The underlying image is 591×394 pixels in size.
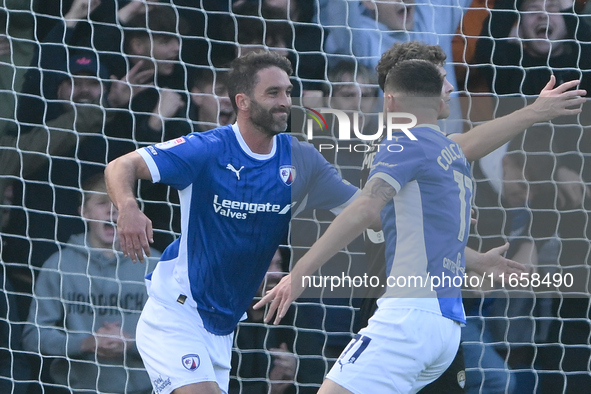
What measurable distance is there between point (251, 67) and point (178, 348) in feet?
4.19

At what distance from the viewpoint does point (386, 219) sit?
9.21ft

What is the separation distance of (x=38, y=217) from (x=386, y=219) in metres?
2.30

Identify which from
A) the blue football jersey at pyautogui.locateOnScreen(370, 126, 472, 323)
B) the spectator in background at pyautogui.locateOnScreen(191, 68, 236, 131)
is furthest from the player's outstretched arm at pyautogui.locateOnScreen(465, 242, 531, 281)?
the spectator in background at pyautogui.locateOnScreen(191, 68, 236, 131)

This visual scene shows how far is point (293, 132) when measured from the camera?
175 inches

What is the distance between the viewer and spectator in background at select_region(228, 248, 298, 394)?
159 inches

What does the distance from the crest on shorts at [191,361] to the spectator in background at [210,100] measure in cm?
159

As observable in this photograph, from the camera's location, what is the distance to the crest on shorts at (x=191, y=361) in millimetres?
3025

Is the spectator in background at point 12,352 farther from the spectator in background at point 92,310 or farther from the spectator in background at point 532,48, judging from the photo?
the spectator in background at point 532,48

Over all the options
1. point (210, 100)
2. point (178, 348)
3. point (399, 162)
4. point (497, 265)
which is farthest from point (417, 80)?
point (210, 100)

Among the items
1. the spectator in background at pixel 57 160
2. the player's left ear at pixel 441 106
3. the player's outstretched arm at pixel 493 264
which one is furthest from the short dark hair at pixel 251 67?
the player's outstretched arm at pixel 493 264

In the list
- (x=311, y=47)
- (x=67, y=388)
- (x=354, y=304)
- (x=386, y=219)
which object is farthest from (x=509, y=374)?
(x=67, y=388)

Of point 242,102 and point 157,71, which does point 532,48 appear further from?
point 157,71

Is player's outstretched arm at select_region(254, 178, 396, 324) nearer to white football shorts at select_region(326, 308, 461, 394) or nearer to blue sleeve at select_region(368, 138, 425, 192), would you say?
blue sleeve at select_region(368, 138, 425, 192)

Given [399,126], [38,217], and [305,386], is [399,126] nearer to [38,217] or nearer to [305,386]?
[305,386]
